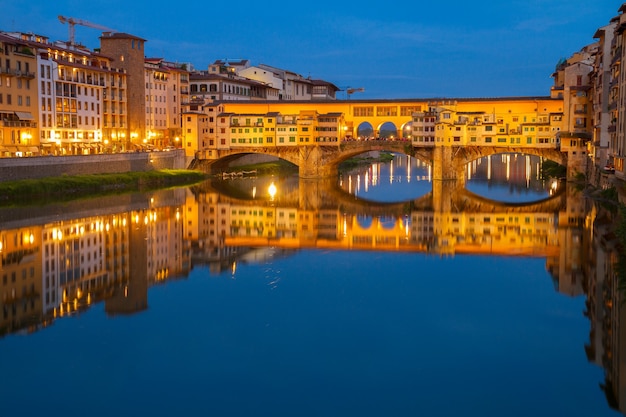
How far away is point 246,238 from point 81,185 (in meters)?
14.1

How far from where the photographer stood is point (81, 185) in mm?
37875

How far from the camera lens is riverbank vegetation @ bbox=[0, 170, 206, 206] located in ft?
109

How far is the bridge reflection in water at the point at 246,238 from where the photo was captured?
1709 cm

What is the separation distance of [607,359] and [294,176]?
4464 centimetres

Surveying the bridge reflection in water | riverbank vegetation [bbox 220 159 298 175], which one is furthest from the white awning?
riverbank vegetation [bbox 220 159 298 175]

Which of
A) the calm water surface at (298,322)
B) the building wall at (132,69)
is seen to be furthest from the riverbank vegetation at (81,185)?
the building wall at (132,69)

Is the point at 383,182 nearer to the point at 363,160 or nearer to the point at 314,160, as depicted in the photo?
the point at 314,160

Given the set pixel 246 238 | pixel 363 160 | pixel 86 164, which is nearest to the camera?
pixel 246 238

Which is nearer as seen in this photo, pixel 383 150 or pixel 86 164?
pixel 86 164

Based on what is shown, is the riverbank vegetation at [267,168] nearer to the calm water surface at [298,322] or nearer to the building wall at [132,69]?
the building wall at [132,69]

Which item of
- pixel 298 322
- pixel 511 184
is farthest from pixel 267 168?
pixel 298 322

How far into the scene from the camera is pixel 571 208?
108 feet

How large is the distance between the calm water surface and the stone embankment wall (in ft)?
22.4

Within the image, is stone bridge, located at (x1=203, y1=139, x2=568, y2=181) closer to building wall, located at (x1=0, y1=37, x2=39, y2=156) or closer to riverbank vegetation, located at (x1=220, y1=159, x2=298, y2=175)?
riverbank vegetation, located at (x1=220, y1=159, x2=298, y2=175)
